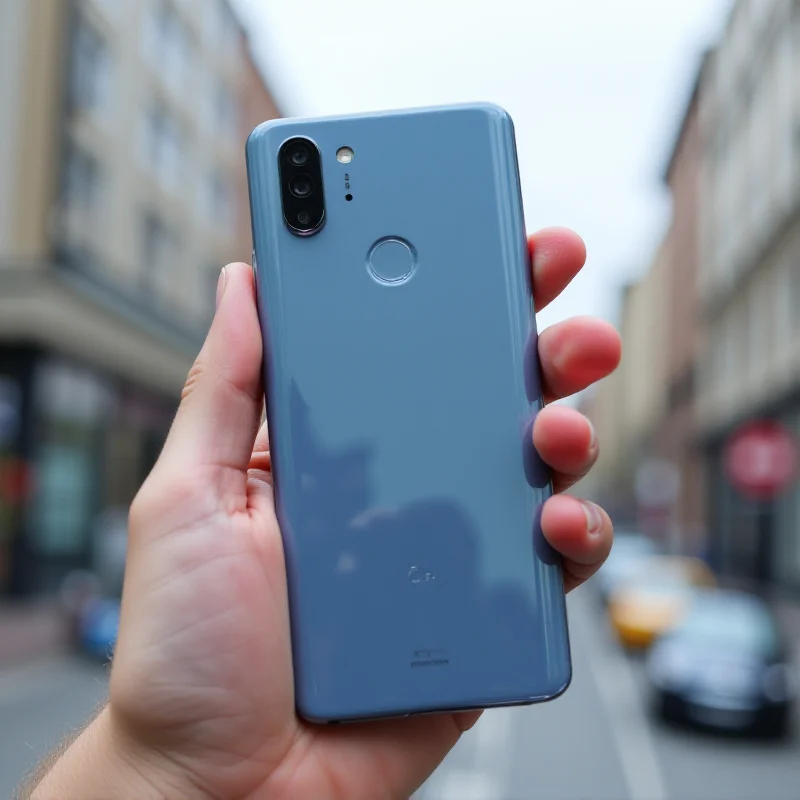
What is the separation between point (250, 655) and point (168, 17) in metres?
29.9

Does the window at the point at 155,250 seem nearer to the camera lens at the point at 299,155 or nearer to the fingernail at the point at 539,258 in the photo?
the camera lens at the point at 299,155

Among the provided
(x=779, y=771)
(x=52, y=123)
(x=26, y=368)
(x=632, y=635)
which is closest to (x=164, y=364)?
(x=26, y=368)

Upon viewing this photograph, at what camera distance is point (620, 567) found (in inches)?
1163

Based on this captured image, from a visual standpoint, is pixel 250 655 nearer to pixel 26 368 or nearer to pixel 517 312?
pixel 517 312

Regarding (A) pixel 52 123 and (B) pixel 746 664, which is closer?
(B) pixel 746 664

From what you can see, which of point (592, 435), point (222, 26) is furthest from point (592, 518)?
point (222, 26)

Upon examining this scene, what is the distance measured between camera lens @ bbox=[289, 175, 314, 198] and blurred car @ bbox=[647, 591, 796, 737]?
9.93 meters

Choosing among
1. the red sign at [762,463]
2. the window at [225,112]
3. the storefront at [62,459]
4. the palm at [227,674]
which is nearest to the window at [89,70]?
the storefront at [62,459]

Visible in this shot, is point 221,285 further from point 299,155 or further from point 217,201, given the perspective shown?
point 217,201

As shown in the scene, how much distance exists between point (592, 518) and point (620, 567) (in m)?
28.2

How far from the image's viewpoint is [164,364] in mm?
31734

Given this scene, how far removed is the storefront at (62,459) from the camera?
25.3 meters

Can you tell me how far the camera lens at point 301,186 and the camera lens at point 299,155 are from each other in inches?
1.1

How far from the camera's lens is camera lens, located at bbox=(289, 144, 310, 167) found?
7.76 ft
